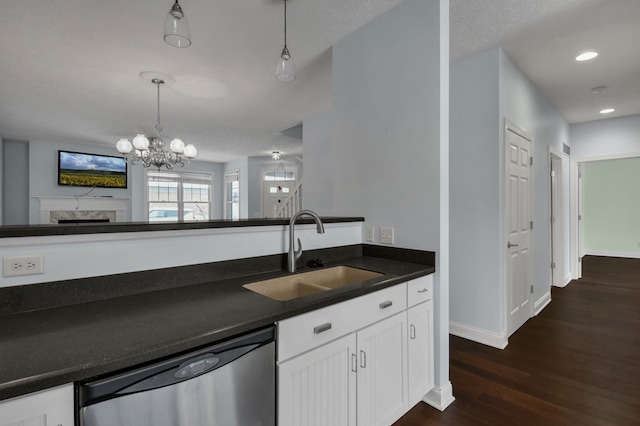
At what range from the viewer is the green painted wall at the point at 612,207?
6.85m

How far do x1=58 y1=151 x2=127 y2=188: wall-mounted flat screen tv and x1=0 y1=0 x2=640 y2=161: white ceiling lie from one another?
159 cm

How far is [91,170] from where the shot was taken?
Result: 21.8 ft

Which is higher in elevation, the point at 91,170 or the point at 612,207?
the point at 91,170

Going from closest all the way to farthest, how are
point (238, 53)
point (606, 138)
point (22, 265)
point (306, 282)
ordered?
point (22, 265) < point (306, 282) < point (238, 53) < point (606, 138)

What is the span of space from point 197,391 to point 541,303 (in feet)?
14.0

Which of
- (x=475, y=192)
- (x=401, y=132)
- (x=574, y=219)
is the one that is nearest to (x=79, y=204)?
(x=401, y=132)

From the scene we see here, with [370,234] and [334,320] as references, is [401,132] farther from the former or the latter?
[334,320]

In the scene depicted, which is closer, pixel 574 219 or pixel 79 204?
pixel 574 219

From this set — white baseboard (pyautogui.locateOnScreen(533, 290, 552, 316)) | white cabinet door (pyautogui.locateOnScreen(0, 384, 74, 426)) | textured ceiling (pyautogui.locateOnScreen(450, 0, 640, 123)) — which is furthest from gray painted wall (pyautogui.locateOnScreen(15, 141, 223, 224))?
white baseboard (pyautogui.locateOnScreen(533, 290, 552, 316))

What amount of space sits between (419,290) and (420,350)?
360 mm

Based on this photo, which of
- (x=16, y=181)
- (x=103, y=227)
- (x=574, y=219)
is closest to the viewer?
(x=103, y=227)

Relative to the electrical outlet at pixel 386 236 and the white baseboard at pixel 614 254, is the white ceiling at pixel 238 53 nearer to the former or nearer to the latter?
the electrical outlet at pixel 386 236

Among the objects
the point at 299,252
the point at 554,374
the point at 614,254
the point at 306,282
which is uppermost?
the point at 299,252

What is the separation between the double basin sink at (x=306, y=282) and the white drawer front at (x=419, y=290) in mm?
198
